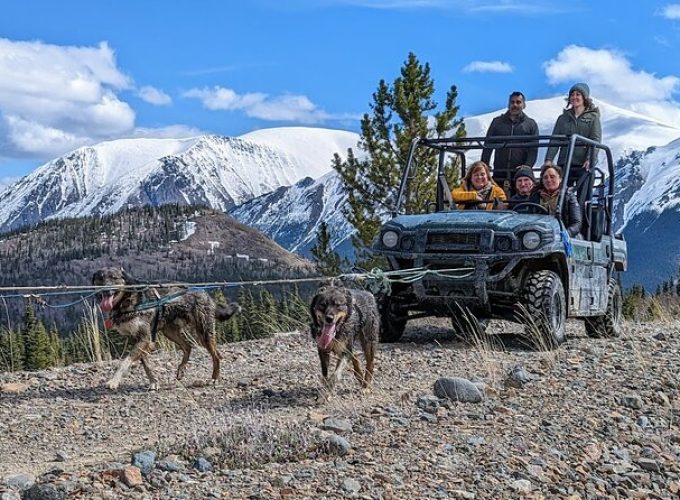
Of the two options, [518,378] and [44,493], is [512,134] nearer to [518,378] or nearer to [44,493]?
[518,378]

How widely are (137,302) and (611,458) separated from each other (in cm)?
509

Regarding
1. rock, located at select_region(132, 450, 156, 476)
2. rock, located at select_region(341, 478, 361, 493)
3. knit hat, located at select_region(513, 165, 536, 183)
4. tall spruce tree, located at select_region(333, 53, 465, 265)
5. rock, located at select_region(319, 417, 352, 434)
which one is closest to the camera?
rock, located at select_region(341, 478, 361, 493)

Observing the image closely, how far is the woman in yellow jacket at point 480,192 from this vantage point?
11.3 m

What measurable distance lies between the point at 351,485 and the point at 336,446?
2.16 feet

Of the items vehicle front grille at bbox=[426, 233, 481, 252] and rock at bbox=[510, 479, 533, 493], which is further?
vehicle front grille at bbox=[426, 233, 481, 252]

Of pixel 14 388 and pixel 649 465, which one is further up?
pixel 14 388

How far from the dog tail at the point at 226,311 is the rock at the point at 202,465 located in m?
4.62

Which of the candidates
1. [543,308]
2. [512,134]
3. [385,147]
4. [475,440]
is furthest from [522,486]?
[385,147]

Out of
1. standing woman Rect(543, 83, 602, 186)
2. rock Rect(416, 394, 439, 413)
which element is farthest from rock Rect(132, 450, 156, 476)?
standing woman Rect(543, 83, 602, 186)

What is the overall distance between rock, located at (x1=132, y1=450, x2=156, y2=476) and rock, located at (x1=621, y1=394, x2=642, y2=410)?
3.74m

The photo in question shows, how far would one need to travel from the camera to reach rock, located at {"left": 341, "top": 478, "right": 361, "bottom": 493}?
15.6ft

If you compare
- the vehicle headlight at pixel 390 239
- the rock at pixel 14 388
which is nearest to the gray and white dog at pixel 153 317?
the rock at pixel 14 388

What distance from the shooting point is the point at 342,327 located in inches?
310

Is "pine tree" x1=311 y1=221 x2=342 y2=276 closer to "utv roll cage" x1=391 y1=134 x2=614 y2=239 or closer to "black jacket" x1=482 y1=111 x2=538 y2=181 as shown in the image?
"black jacket" x1=482 y1=111 x2=538 y2=181
